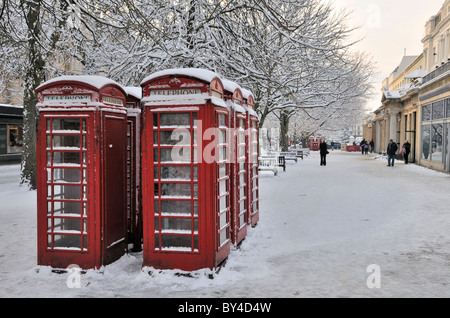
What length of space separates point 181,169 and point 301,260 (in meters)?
2.32

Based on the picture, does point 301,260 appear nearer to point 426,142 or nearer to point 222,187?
point 222,187

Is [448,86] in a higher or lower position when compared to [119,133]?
higher

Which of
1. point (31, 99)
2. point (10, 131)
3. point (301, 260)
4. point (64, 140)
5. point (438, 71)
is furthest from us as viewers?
point (10, 131)

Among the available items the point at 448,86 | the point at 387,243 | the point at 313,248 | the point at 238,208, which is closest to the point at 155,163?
the point at 238,208

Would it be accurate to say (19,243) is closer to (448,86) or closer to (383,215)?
(383,215)

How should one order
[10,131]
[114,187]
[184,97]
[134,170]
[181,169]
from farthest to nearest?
[10,131], [134,170], [114,187], [181,169], [184,97]

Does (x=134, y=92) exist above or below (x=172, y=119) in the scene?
above

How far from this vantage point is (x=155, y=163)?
536 cm

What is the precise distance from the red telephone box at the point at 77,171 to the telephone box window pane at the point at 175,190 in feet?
2.64

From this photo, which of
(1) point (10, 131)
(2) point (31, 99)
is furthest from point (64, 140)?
(1) point (10, 131)

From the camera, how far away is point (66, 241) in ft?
18.3

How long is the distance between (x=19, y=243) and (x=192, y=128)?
417 centimetres

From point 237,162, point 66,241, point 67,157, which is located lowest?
point 66,241

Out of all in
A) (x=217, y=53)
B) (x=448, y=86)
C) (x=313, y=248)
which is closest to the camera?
(x=313, y=248)
